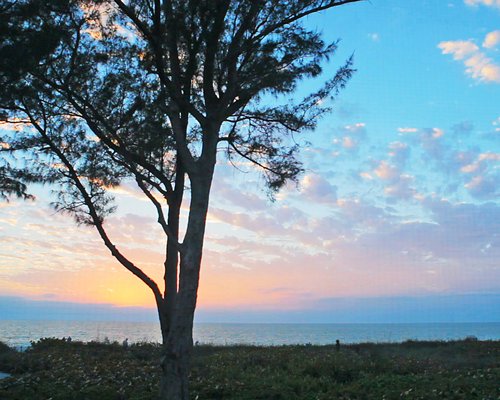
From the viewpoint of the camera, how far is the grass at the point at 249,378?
10.2 meters

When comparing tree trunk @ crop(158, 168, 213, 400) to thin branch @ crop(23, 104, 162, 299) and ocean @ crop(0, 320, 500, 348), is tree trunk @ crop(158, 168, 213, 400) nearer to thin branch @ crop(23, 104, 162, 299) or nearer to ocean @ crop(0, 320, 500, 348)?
thin branch @ crop(23, 104, 162, 299)

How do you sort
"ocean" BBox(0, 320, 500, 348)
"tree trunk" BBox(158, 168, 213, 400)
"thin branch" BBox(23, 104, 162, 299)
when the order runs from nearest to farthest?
"tree trunk" BBox(158, 168, 213, 400), "thin branch" BBox(23, 104, 162, 299), "ocean" BBox(0, 320, 500, 348)

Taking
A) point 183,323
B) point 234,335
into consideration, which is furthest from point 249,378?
point 234,335

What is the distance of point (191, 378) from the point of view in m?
11.9

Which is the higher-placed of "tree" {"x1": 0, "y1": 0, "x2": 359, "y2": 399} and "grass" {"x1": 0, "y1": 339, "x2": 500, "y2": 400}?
"tree" {"x1": 0, "y1": 0, "x2": 359, "y2": 399}

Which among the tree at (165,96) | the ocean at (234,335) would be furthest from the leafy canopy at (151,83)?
the ocean at (234,335)

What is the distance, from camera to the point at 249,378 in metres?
11.9

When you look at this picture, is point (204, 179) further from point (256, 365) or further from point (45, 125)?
point (256, 365)

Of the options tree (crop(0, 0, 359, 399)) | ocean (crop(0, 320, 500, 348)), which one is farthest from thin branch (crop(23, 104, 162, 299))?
ocean (crop(0, 320, 500, 348))

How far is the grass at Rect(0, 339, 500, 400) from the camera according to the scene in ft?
33.3

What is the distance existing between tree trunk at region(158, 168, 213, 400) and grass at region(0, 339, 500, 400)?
213 cm

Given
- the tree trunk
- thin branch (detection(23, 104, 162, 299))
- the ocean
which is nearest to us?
the tree trunk

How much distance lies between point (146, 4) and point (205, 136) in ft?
8.45

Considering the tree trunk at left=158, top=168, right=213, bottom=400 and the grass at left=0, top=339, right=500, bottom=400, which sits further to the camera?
the grass at left=0, top=339, right=500, bottom=400
